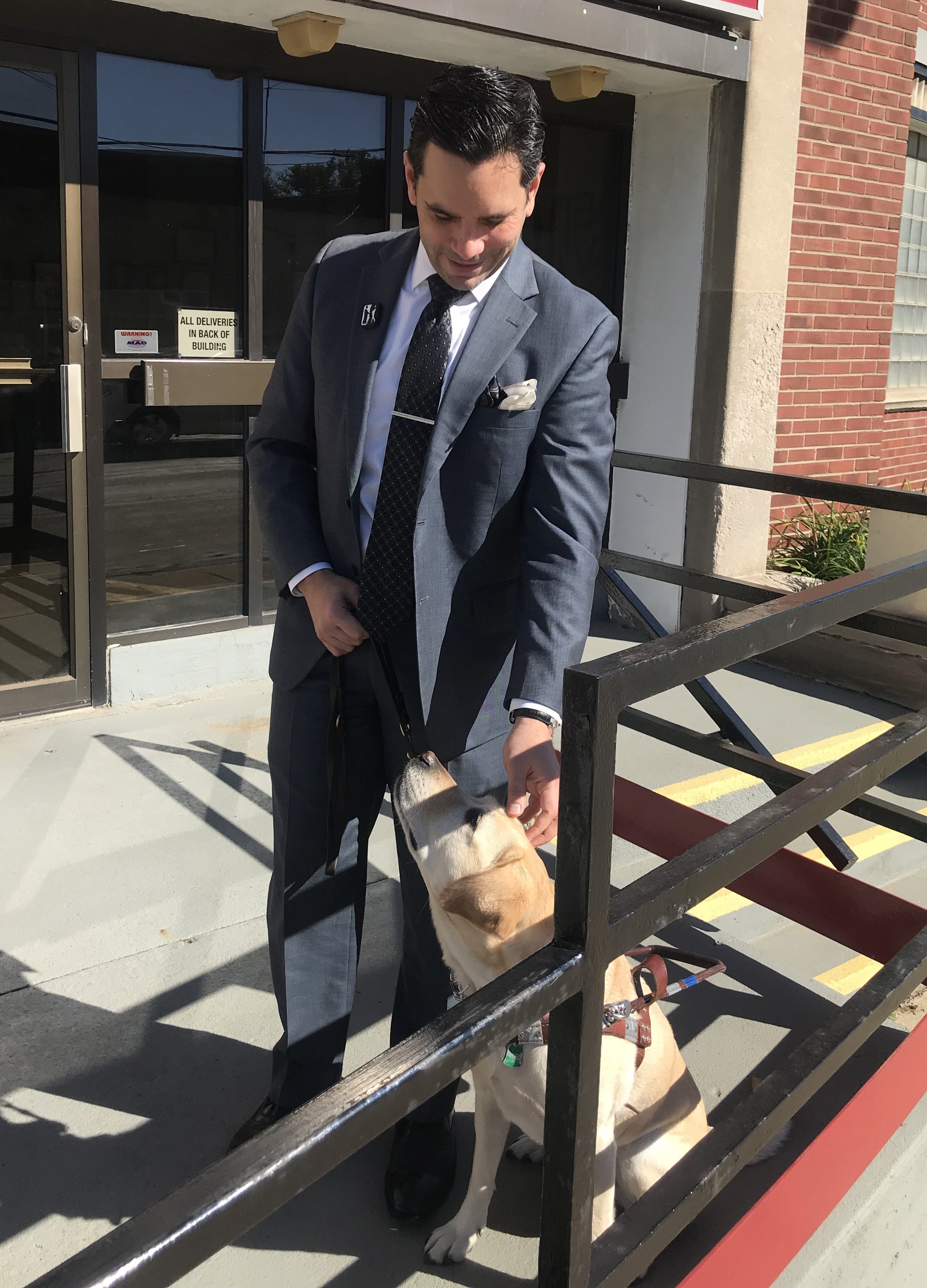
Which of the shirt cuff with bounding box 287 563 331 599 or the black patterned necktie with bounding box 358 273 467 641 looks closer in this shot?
the black patterned necktie with bounding box 358 273 467 641

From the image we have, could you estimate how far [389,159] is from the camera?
5668 millimetres

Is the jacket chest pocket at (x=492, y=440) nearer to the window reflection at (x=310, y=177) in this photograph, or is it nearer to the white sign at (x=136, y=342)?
the white sign at (x=136, y=342)

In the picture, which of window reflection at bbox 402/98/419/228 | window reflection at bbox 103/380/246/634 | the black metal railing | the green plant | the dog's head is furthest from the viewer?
the green plant

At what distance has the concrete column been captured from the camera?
630cm

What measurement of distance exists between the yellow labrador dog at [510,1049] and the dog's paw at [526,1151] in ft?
0.87

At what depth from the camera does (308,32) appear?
468 cm

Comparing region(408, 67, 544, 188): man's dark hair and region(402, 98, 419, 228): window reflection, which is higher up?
region(402, 98, 419, 228): window reflection

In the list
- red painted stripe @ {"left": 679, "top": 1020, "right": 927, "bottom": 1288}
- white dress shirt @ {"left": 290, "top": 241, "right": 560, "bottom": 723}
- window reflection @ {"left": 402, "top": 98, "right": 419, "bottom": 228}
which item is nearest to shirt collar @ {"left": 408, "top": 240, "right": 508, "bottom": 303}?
white dress shirt @ {"left": 290, "top": 241, "right": 560, "bottom": 723}

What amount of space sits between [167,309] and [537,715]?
3.68 meters

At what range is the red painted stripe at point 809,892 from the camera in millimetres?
3121

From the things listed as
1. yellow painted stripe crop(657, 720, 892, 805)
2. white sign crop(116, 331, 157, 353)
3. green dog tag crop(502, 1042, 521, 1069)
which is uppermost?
white sign crop(116, 331, 157, 353)

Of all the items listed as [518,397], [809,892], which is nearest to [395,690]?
[518,397]

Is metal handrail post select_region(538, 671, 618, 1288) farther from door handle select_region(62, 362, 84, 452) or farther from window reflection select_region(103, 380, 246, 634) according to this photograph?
window reflection select_region(103, 380, 246, 634)

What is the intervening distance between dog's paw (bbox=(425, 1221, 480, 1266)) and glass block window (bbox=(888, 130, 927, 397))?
25.4 feet
